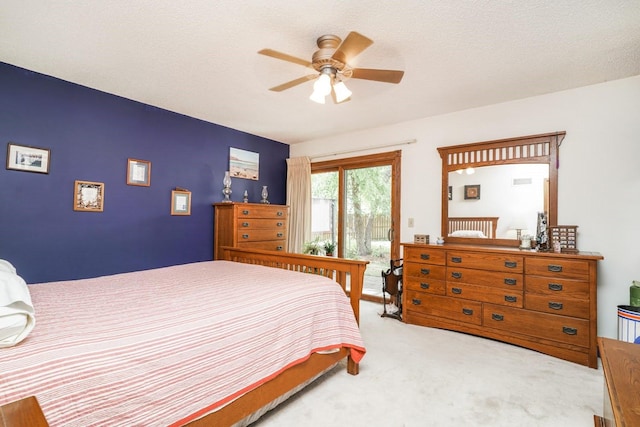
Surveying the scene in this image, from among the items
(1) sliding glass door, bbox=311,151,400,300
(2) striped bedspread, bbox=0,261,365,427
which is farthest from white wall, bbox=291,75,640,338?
(2) striped bedspread, bbox=0,261,365,427

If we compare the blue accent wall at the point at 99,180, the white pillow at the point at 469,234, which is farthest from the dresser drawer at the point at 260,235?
the white pillow at the point at 469,234

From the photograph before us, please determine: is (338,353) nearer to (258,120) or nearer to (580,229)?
(580,229)

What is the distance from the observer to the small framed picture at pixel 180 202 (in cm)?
388

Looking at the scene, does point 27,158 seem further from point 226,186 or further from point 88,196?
point 226,186

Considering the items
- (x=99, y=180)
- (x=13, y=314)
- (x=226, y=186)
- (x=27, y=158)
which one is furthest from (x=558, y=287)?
(x=27, y=158)

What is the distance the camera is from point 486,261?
3066mm

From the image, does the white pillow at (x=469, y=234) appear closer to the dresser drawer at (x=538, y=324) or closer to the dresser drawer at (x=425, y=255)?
the dresser drawer at (x=425, y=255)

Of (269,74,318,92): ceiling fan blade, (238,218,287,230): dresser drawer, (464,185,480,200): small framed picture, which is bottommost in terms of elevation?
(238,218,287,230): dresser drawer

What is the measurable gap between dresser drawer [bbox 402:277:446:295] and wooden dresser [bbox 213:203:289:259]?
1.96 meters

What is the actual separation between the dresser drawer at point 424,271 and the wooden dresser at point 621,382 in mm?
2105

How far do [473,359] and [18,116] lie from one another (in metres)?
4.57

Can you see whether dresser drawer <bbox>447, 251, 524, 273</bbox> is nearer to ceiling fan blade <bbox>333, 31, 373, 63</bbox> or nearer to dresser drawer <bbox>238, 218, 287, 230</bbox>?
ceiling fan blade <bbox>333, 31, 373, 63</bbox>

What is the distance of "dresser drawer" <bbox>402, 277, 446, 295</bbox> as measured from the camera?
3.34m

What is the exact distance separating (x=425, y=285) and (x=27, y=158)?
413cm
